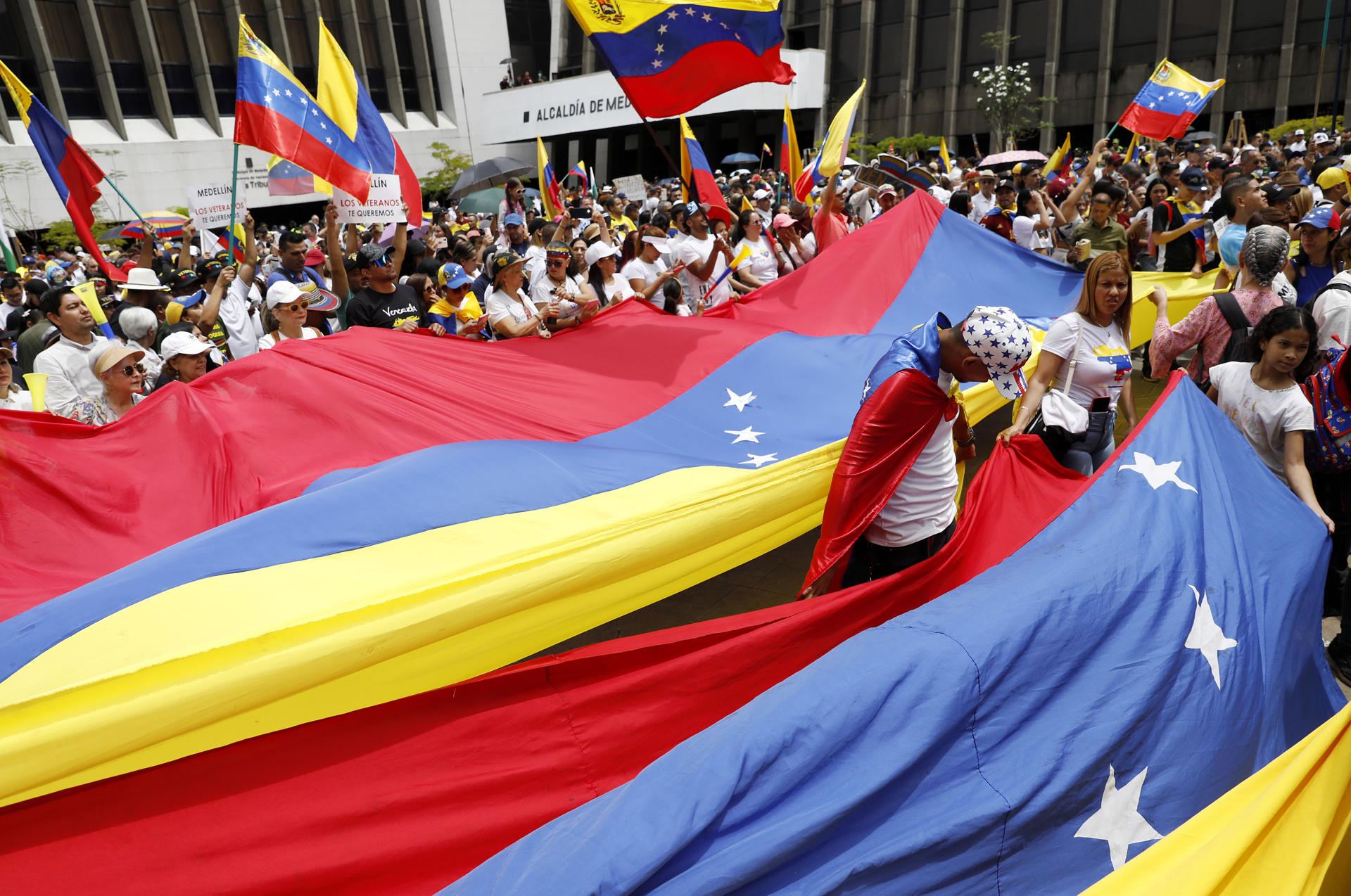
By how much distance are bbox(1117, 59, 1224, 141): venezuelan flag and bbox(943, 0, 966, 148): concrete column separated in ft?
94.7

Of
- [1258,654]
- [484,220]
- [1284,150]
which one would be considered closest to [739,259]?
[1258,654]

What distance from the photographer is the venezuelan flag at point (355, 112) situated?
7.05 meters

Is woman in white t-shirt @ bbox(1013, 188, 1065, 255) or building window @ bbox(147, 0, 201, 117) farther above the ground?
building window @ bbox(147, 0, 201, 117)

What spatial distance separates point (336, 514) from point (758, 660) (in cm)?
164

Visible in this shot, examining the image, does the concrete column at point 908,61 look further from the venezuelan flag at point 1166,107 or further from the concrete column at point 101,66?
the concrete column at point 101,66

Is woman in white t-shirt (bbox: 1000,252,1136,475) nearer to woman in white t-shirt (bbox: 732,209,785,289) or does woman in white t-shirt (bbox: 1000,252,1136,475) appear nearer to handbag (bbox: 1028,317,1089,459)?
handbag (bbox: 1028,317,1089,459)

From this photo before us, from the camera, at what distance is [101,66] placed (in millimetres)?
31422

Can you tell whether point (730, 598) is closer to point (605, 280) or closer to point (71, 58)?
point (605, 280)

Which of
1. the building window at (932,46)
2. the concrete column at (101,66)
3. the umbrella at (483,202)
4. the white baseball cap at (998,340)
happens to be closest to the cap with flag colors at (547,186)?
the umbrella at (483,202)

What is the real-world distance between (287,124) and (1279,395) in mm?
6329

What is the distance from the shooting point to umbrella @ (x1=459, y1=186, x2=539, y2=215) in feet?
68.0

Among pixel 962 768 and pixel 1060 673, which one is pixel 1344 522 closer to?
pixel 1060 673

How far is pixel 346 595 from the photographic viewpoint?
2.81m

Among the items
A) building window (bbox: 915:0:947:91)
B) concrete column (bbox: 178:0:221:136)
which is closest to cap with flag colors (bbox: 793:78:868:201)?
concrete column (bbox: 178:0:221:136)
